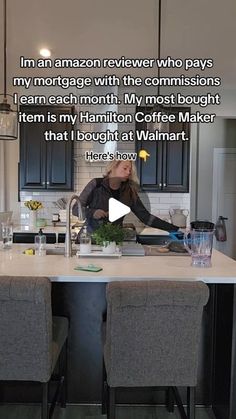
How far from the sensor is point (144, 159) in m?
4.83

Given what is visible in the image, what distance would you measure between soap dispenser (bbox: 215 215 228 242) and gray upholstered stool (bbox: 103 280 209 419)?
4776mm

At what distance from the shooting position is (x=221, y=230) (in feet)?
20.8

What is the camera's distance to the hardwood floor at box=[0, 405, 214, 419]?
2226mm

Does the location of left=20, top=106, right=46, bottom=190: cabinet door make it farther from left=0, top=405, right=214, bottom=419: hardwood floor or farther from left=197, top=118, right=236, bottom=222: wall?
left=0, top=405, right=214, bottom=419: hardwood floor

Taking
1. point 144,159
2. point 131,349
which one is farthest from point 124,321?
point 144,159

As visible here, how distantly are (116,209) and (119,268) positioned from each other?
1399 mm

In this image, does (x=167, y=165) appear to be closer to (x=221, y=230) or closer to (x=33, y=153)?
(x=33, y=153)

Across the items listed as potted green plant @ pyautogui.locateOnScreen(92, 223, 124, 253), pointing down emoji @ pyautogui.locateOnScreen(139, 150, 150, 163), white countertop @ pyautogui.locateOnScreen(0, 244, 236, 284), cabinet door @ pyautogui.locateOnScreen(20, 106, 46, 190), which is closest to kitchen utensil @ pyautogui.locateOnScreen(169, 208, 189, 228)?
pointing down emoji @ pyautogui.locateOnScreen(139, 150, 150, 163)

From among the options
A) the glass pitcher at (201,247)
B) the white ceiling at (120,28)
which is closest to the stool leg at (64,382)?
the glass pitcher at (201,247)

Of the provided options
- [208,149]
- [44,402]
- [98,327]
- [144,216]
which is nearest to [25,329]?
[44,402]

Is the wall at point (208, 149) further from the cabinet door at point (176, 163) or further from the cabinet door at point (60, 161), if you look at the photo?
the cabinet door at point (60, 161)

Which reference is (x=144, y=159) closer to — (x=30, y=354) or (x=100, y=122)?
(x=100, y=122)

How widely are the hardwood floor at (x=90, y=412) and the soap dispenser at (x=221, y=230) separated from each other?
4.21 m

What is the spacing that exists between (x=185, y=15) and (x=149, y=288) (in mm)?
2472
